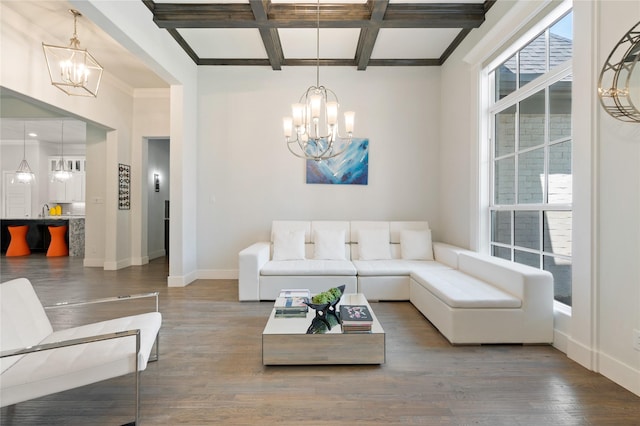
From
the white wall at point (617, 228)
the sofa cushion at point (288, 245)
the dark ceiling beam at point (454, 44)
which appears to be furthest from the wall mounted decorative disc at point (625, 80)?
the sofa cushion at point (288, 245)

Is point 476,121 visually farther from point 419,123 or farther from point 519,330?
point 519,330

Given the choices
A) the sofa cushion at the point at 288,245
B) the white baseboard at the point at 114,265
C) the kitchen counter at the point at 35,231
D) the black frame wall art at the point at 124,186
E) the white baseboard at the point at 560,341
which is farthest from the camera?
the kitchen counter at the point at 35,231

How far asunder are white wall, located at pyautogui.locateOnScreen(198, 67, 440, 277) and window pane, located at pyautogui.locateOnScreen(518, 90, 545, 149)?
1.63 m

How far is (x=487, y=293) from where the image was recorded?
254cm

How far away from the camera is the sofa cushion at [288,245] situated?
4.04 m

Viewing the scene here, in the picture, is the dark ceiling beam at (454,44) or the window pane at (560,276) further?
the dark ceiling beam at (454,44)

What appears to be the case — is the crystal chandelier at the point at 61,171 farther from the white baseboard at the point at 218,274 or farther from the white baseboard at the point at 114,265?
the white baseboard at the point at 218,274

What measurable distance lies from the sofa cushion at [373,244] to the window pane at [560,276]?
72.7 inches

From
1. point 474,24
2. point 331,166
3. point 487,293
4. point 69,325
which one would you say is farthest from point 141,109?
point 487,293

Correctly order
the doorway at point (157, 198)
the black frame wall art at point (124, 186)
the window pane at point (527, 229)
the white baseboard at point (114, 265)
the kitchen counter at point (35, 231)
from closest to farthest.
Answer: the window pane at point (527, 229)
the white baseboard at point (114, 265)
the black frame wall art at point (124, 186)
the doorway at point (157, 198)
the kitchen counter at point (35, 231)

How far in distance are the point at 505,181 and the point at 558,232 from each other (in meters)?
0.92

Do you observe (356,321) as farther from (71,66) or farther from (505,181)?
(71,66)

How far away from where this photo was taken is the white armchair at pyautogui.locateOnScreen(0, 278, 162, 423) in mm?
1324

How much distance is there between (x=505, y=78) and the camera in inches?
129
